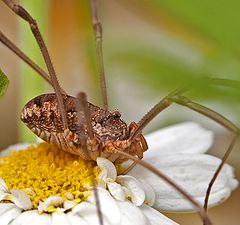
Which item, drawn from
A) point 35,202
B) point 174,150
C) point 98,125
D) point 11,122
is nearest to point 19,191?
point 35,202

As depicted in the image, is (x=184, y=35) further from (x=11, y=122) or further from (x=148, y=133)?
(x=11, y=122)

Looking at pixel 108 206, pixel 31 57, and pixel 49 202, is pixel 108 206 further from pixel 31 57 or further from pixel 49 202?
pixel 31 57

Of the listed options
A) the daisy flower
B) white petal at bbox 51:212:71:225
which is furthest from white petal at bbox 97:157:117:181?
white petal at bbox 51:212:71:225

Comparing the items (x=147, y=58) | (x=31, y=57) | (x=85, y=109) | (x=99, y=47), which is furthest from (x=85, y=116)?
(x=31, y=57)

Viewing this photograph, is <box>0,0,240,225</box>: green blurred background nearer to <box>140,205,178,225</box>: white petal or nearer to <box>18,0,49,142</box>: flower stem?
<box>18,0,49,142</box>: flower stem

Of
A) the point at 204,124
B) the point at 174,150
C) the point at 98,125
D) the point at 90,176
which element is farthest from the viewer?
the point at 204,124

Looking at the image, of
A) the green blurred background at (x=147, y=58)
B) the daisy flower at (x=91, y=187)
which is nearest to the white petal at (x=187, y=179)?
the daisy flower at (x=91, y=187)
